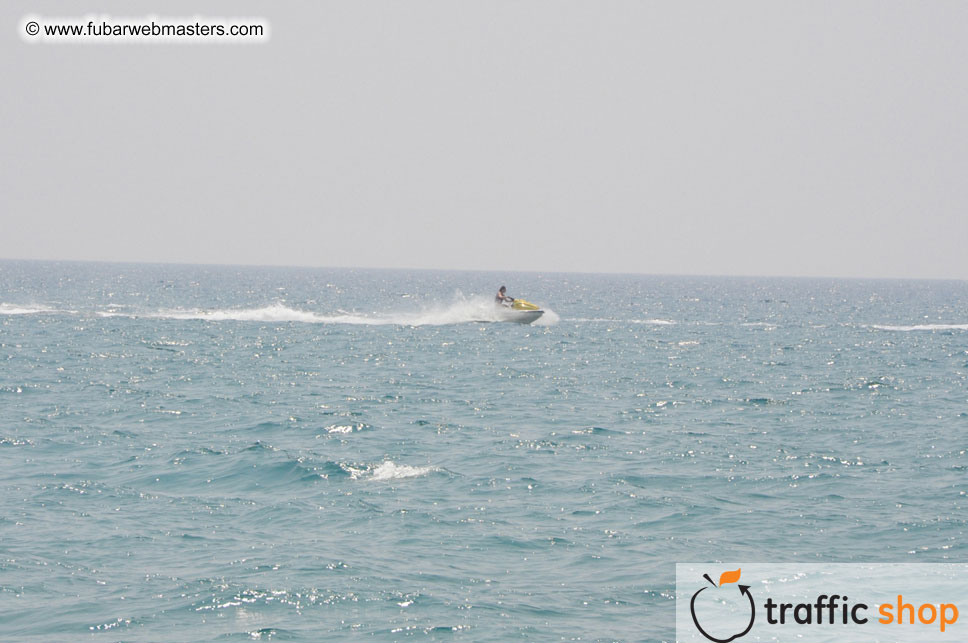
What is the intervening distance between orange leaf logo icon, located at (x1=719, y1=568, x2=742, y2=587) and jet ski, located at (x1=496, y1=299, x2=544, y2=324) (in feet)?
147

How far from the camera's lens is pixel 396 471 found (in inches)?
867

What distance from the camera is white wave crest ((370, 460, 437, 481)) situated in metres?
21.5

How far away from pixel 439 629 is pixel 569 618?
1.82m

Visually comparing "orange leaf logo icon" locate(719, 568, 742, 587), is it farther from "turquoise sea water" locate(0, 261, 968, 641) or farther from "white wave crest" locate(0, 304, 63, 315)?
"white wave crest" locate(0, 304, 63, 315)

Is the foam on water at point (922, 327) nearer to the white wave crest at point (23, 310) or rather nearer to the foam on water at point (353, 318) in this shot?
the foam on water at point (353, 318)

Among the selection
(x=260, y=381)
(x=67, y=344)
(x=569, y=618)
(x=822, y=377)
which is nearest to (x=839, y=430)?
(x=822, y=377)

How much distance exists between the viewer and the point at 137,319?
228ft

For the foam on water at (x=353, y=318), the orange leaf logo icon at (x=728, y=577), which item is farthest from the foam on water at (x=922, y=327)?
the orange leaf logo icon at (x=728, y=577)

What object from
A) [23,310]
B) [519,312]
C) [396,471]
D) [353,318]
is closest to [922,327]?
[519,312]

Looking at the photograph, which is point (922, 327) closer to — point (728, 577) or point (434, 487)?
point (434, 487)

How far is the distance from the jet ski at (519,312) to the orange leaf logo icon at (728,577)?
44734 mm

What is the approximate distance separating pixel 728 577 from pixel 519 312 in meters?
46.0

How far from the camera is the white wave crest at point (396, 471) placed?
2152cm

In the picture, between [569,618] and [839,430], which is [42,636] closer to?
[569,618]
